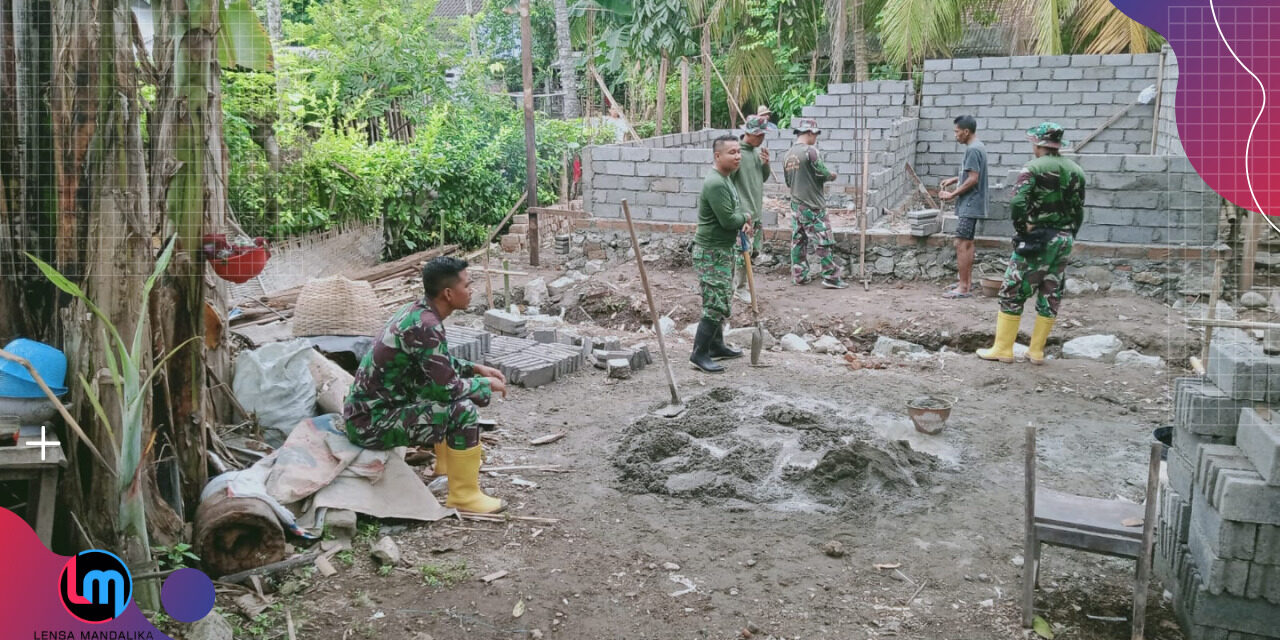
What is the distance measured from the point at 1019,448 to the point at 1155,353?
10.7 ft

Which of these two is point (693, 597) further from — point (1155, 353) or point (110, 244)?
point (1155, 353)

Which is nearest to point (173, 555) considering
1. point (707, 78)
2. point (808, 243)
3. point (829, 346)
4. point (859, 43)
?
point (829, 346)

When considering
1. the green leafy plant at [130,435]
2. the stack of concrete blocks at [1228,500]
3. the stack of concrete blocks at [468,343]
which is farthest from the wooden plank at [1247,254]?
the green leafy plant at [130,435]

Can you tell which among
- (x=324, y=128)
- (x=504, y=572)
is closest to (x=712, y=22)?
(x=324, y=128)

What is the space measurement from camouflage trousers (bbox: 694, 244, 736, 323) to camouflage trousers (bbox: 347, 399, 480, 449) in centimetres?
310

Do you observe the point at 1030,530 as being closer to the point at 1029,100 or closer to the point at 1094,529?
the point at 1094,529

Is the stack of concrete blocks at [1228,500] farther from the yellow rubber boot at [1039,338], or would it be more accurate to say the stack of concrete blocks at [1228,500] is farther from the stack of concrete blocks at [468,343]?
the stack of concrete blocks at [468,343]

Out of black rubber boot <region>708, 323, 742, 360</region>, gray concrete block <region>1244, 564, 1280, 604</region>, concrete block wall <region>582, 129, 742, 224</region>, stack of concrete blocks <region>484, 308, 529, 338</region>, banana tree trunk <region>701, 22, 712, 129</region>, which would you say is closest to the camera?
gray concrete block <region>1244, 564, 1280, 604</region>

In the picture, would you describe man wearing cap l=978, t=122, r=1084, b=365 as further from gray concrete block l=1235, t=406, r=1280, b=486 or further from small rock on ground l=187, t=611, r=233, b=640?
small rock on ground l=187, t=611, r=233, b=640

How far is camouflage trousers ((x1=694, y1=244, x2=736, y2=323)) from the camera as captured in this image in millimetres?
7652

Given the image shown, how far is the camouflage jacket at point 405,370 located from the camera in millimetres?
4820

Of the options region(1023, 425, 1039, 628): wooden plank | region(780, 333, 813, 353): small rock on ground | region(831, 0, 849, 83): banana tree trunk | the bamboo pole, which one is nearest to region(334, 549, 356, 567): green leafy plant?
region(1023, 425, 1039, 628): wooden plank

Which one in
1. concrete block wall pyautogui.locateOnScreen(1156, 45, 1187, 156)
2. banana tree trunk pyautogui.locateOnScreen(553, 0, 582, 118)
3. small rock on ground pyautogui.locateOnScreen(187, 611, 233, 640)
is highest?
banana tree trunk pyautogui.locateOnScreen(553, 0, 582, 118)

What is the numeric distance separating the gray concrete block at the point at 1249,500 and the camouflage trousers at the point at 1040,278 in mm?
4379
